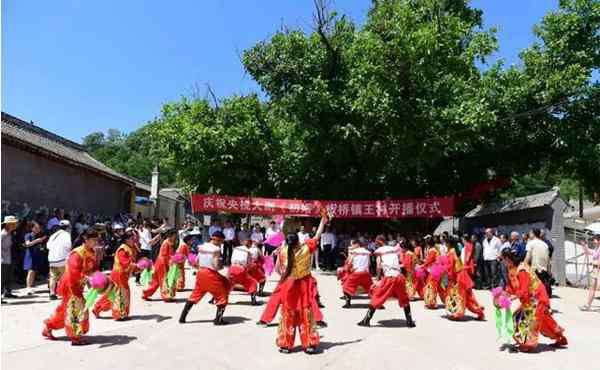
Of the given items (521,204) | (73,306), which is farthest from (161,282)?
(521,204)

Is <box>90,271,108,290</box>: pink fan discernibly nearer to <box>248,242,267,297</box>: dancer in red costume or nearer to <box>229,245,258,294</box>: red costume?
<box>229,245,258,294</box>: red costume

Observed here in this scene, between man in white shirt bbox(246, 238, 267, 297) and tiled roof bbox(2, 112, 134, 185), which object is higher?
tiled roof bbox(2, 112, 134, 185)

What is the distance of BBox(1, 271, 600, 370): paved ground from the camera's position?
7.17 metres

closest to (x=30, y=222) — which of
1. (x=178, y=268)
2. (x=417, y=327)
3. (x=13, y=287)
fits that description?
(x=13, y=287)

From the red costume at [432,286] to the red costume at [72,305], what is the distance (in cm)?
679

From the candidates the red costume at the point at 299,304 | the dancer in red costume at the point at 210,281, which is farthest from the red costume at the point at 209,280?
the red costume at the point at 299,304

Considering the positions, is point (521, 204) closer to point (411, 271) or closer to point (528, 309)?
Result: point (411, 271)

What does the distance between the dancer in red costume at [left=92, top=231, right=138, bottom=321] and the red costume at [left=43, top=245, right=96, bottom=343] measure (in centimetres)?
180

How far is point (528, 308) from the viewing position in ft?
26.0

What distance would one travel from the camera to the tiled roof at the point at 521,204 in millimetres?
16383

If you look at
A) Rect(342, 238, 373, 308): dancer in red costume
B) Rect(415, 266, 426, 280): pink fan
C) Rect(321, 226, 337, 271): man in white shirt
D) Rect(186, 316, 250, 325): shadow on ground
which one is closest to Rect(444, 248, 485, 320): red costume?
Rect(342, 238, 373, 308): dancer in red costume

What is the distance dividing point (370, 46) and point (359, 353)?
12.3 meters

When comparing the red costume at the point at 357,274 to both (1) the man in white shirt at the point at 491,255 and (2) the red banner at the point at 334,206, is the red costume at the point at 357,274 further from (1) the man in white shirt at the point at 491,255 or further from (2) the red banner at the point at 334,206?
(2) the red banner at the point at 334,206

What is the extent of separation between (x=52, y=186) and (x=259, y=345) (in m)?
14.9
